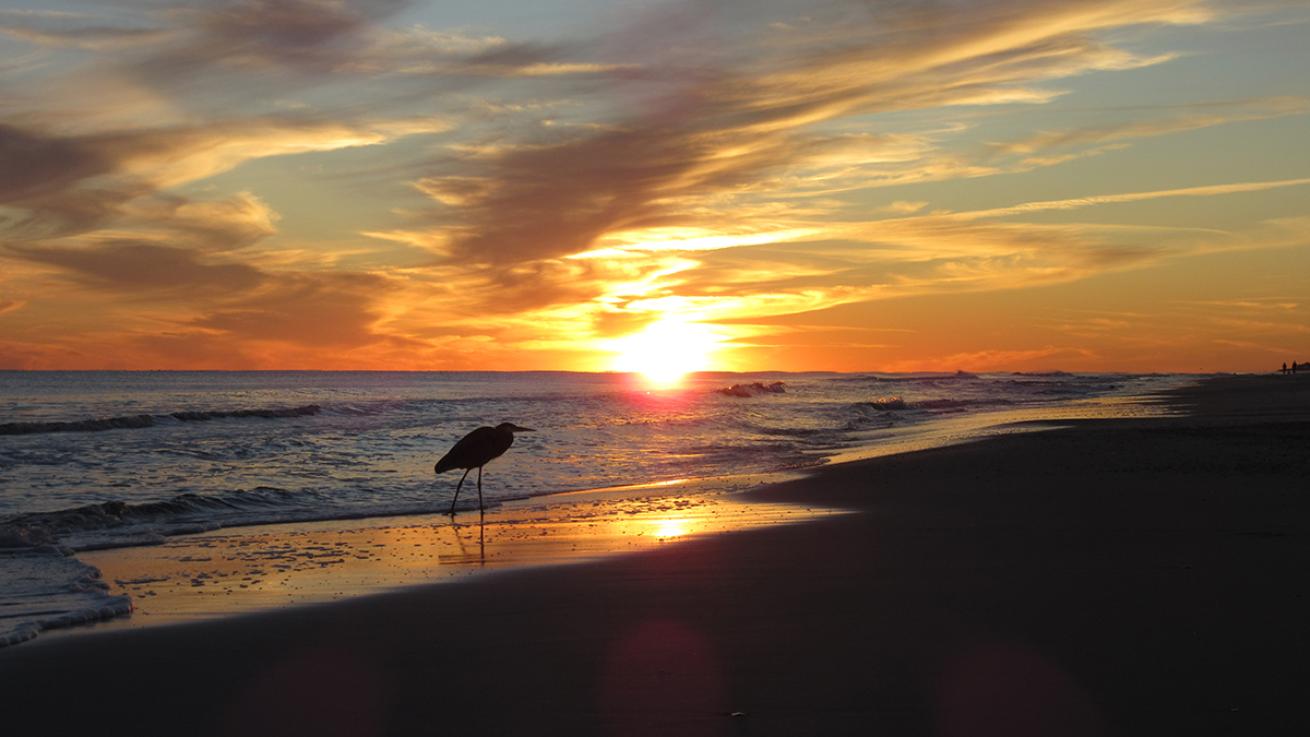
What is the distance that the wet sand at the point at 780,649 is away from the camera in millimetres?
4621

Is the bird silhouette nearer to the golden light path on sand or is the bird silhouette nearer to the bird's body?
the bird's body

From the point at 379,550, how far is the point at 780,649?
5.88 metres

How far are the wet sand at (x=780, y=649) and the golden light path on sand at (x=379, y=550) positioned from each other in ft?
2.26

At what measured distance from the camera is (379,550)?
10.4 meters

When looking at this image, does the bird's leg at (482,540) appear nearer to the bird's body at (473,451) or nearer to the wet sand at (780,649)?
the wet sand at (780,649)

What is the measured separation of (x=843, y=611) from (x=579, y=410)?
128 feet

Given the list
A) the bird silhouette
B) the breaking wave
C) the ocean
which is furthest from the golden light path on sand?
the breaking wave

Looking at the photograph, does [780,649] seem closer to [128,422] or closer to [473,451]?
[473,451]

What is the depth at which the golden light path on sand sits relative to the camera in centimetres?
798

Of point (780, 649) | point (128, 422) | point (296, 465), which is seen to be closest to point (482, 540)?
point (780, 649)

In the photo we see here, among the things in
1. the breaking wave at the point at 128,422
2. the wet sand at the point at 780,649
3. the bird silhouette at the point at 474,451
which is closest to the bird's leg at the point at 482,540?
the wet sand at the point at 780,649

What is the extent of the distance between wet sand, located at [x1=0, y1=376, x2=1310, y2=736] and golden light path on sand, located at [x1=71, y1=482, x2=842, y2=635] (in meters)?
0.69

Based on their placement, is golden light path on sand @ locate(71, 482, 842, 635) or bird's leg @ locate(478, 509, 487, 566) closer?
golden light path on sand @ locate(71, 482, 842, 635)

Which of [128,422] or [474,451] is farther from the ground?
[128,422]
